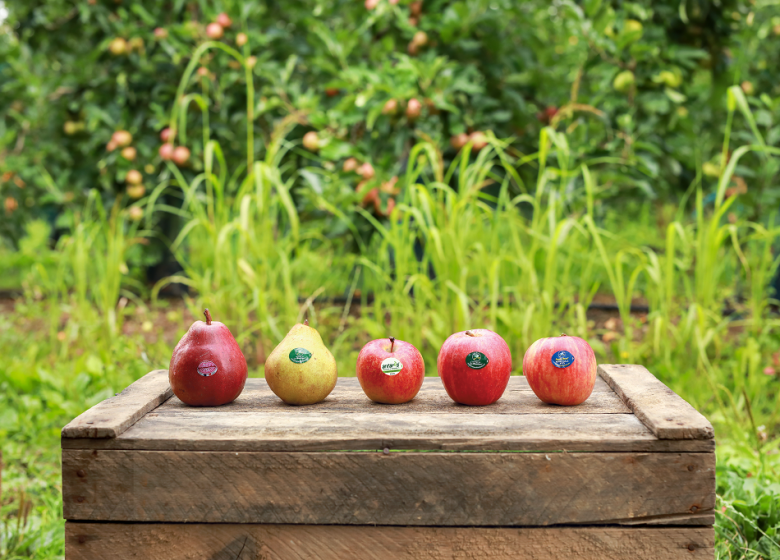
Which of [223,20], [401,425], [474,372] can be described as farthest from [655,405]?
[223,20]

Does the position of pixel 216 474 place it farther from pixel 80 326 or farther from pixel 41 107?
pixel 41 107

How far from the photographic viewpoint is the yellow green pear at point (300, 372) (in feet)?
3.87

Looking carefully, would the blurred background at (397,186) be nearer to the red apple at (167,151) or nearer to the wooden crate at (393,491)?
the red apple at (167,151)

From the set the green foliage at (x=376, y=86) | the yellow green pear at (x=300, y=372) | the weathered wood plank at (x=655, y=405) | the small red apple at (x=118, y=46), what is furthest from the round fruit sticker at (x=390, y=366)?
the small red apple at (x=118, y=46)

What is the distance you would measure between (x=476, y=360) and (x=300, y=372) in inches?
12.4

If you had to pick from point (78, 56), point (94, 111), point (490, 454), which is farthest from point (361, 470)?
point (78, 56)

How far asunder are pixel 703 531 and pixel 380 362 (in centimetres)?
57

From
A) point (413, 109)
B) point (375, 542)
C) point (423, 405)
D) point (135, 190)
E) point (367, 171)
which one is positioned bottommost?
point (375, 542)

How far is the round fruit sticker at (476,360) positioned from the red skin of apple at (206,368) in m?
0.42

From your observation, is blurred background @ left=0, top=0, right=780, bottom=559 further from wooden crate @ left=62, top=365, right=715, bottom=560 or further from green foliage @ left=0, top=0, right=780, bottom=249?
wooden crate @ left=62, top=365, right=715, bottom=560

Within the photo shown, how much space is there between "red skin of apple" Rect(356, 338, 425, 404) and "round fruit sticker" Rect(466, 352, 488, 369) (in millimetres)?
93

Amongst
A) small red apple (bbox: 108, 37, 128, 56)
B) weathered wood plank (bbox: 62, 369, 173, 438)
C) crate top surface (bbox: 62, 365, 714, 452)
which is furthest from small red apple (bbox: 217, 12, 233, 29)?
crate top surface (bbox: 62, 365, 714, 452)

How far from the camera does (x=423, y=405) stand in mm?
1192

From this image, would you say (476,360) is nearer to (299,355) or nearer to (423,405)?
(423,405)
